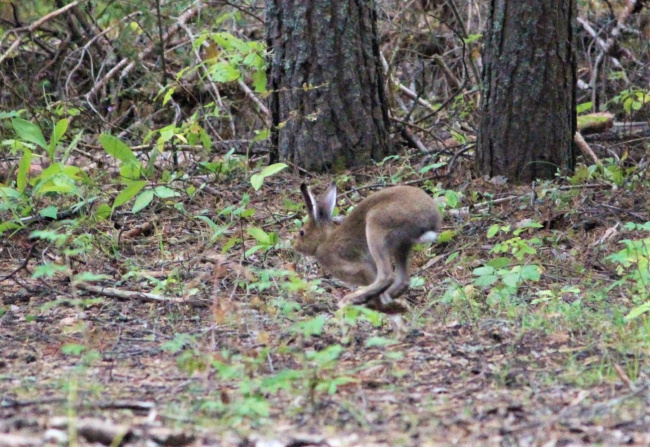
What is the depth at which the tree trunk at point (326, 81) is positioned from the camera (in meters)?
8.33

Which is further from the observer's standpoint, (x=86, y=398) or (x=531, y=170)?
(x=531, y=170)

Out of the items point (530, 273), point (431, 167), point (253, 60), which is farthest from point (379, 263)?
point (253, 60)

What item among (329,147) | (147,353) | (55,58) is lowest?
(147,353)

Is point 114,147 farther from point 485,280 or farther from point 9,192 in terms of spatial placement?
point 485,280

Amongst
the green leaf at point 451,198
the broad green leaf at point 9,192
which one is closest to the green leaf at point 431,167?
the green leaf at point 451,198

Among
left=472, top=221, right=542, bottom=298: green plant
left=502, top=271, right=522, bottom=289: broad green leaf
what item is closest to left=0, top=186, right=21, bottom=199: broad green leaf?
left=472, top=221, right=542, bottom=298: green plant

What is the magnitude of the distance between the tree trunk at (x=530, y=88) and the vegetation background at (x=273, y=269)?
25 cm

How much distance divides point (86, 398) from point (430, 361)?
5.43ft

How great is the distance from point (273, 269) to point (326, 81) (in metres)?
2.58

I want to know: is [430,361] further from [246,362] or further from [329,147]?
[329,147]

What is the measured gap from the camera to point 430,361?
181 inches

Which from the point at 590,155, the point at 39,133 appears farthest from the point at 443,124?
the point at 39,133

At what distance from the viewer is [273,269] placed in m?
6.35

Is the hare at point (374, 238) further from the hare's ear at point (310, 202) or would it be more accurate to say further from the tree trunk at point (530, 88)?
the tree trunk at point (530, 88)
